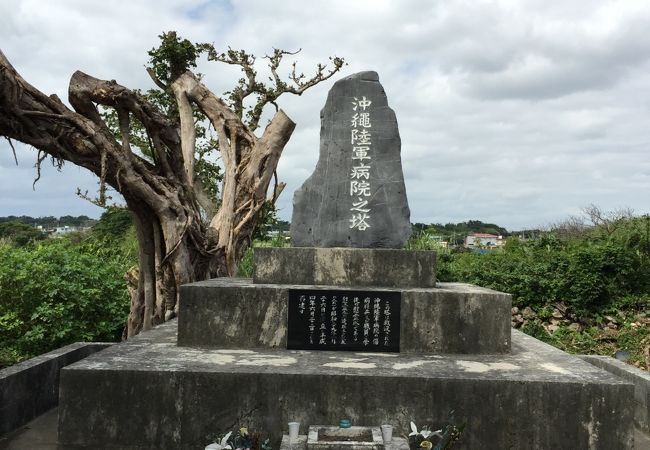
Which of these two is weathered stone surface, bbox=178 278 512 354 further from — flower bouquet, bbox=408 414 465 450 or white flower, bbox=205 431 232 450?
white flower, bbox=205 431 232 450

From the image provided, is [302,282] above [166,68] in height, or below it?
below

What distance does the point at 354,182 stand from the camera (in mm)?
5016

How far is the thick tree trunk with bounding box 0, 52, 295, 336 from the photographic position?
5414 mm

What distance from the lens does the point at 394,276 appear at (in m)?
4.62

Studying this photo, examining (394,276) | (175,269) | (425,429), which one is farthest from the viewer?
(175,269)

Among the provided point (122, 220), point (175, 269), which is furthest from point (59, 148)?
point (122, 220)

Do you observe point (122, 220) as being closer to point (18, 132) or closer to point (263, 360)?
point (18, 132)

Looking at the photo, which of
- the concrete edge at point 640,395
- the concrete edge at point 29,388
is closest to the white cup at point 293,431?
the concrete edge at point 29,388

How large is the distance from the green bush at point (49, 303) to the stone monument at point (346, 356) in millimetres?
1679

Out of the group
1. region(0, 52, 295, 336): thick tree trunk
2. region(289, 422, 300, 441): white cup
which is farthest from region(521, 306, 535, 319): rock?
region(289, 422, 300, 441): white cup

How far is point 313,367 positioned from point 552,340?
4726 millimetres

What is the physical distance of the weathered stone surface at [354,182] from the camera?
16.1ft

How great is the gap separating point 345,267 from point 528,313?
4.16m

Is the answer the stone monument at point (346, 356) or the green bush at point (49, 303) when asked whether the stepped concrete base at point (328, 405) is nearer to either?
the stone monument at point (346, 356)
